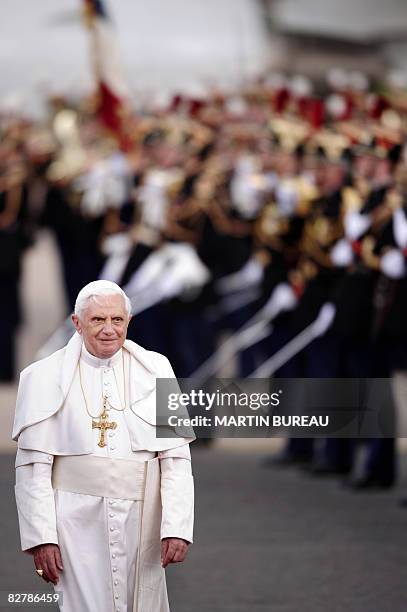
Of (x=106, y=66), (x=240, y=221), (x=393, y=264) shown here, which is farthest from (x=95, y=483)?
(x=106, y=66)

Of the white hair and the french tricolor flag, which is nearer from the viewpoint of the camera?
the white hair

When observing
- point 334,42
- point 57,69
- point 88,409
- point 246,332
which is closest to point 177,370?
point 246,332

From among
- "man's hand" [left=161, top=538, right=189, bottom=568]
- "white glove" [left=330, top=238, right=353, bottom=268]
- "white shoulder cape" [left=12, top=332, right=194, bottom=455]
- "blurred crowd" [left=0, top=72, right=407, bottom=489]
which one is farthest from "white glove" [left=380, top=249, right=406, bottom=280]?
"man's hand" [left=161, top=538, right=189, bottom=568]

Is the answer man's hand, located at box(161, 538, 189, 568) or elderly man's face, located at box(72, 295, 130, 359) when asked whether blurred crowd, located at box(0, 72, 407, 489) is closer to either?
elderly man's face, located at box(72, 295, 130, 359)

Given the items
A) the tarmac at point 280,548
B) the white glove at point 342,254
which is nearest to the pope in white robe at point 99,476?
the tarmac at point 280,548

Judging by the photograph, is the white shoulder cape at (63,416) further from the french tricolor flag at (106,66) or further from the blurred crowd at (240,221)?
the french tricolor flag at (106,66)

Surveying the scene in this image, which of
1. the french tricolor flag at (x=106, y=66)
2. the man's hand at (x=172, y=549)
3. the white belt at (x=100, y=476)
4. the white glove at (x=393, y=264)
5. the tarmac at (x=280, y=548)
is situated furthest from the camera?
the french tricolor flag at (x=106, y=66)

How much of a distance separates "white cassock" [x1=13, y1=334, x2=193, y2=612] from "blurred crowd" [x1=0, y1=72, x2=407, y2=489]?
4.92m

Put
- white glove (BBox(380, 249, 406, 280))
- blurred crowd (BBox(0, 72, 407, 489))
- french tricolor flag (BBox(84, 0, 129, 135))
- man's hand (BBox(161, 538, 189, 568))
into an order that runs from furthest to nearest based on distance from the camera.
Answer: french tricolor flag (BBox(84, 0, 129, 135)) → blurred crowd (BBox(0, 72, 407, 489)) → white glove (BBox(380, 249, 406, 280)) → man's hand (BBox(161, 538, 189, 568))

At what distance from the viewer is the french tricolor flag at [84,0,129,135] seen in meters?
→ 17.2

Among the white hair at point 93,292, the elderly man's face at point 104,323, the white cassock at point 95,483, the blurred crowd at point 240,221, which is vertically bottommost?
the white cassock at point 95,483

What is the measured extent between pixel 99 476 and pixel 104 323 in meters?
0.40

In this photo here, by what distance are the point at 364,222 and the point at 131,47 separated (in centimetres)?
2031

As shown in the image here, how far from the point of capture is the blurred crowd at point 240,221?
10.5 meters
